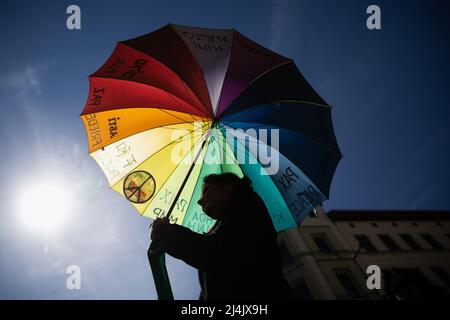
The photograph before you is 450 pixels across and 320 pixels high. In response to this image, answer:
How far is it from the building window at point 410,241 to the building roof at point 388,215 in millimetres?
2177

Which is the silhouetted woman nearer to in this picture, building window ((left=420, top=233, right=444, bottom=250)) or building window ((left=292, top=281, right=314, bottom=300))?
building window ((left=292, top=281, right=314, bottom=300))

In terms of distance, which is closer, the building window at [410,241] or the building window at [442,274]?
the building window at [442,274]

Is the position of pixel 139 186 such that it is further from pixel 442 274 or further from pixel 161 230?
pixel 442 274

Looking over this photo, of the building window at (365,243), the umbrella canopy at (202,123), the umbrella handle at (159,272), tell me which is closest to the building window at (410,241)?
the building window at (365,243)

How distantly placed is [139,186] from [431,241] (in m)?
32.6

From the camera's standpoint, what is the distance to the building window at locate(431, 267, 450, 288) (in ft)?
73.2

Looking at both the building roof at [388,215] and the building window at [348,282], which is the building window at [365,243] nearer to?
the building roof at [388,215]

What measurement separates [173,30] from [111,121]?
1595mm

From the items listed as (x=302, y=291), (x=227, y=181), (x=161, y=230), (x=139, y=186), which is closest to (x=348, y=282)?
(x=302, y=291)

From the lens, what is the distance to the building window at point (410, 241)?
24.9 metres

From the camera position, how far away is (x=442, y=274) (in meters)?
22.8
